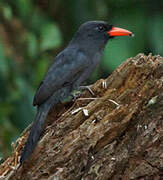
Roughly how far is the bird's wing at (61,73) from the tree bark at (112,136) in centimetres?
59

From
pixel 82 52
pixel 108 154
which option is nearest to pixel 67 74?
pixel 82 52

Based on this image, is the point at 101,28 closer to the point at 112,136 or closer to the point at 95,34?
the point at 95,34

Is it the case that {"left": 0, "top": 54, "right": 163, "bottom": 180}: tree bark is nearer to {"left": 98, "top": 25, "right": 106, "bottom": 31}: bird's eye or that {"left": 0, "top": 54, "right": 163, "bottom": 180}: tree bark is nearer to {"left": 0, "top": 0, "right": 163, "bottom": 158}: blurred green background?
{"left": 98, "top": 25, "right": 106, "bottom": 31}: bird's eye

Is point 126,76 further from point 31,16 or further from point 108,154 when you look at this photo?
point 31,16

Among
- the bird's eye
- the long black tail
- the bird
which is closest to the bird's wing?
the bird

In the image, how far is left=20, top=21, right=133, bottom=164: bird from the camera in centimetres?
577

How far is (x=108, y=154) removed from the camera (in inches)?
192

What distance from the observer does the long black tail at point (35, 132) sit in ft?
16.6

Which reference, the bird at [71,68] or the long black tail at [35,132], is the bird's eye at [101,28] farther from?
the long black tail at [35,132]

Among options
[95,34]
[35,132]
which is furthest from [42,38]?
[35,132]

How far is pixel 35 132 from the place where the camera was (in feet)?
17.4

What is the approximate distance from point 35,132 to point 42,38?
10.7 feet

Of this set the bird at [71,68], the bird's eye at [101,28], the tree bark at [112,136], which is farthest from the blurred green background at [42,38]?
the tree bark at [112,136]

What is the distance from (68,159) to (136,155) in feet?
1.63
